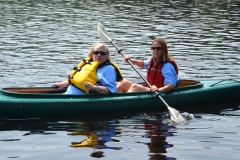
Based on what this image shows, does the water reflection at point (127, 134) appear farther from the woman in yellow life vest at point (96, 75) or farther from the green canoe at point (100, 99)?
the woman in yellow life vest at point (96, 75)

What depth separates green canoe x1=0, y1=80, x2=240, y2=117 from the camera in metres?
8.54

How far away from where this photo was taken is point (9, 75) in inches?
475

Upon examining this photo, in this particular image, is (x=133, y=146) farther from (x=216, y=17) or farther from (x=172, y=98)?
(x=216, y=17)

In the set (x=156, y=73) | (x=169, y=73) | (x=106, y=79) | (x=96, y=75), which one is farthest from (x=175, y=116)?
(x=96, y=75)

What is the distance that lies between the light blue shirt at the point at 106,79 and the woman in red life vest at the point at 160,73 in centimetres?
51

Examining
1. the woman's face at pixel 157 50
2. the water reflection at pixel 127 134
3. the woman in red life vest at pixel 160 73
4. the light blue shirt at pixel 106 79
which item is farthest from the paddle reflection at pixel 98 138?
the woman's face at pixel 157 50

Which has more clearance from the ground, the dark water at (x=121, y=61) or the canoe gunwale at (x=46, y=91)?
the canoe gunwale at (x=46, y=91)

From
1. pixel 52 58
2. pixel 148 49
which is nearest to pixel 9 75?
pixel 52 58

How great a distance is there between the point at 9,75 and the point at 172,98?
4.03 m

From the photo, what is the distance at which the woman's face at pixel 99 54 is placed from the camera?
340 inches

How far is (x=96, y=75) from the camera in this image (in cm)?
873

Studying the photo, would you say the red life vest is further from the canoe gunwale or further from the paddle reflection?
the paddle reflection

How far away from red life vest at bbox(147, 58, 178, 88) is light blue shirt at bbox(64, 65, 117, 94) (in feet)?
2.65

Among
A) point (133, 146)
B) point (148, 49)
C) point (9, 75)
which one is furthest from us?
point (148, 49)
